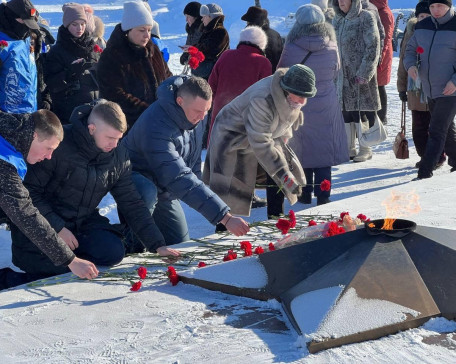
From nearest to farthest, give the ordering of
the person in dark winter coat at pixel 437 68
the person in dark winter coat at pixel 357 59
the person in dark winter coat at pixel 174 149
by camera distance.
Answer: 1. the person in dark winter coat at pixel 174 149
2. the person in dark winter coat at pixel 437 68
3. the person in dark winter coat at pixel 357 59

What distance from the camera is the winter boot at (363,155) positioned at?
800 centimetres

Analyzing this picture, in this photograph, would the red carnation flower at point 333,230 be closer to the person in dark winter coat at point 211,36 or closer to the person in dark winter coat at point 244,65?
the person in dark winter coat at point 244,65

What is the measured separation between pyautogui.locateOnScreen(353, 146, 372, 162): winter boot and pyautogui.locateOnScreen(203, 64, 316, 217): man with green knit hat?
290 cm

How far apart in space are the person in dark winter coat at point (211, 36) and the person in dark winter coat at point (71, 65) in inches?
66.1

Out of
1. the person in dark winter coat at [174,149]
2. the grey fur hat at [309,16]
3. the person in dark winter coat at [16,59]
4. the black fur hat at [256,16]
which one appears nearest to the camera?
the person in dark winter coat at [174,149]

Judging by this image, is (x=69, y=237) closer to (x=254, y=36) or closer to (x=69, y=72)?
(x=69, y=72)

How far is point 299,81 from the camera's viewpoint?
454 centimetres

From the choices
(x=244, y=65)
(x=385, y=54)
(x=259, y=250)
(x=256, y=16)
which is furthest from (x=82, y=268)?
(x=385, y=54)

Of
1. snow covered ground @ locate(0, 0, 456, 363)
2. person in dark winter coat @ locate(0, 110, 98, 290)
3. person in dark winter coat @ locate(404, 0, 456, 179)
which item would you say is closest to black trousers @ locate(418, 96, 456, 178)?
person in dark winter coat @ locate(404, 0, 456, 179)

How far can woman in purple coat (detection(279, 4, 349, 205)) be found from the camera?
5840 mm

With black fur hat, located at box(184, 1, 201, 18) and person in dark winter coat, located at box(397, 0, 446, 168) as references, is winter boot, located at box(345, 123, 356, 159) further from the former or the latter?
black fur hat, located at box(184, 1, 201, 18)

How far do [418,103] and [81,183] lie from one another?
418 cm

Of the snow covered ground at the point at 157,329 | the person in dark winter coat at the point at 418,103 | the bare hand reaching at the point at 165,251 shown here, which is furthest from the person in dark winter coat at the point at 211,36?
the bare hand reaching at the point at 165,251

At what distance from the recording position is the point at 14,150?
344cm
